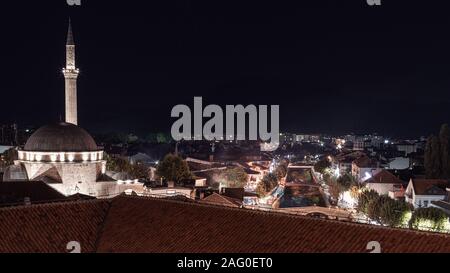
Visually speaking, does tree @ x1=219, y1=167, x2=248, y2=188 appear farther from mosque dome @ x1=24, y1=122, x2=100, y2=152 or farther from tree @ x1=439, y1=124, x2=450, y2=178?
mosque dome @ x1=24, y1=122, x2=100, y2=152

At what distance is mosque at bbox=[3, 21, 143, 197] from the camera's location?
34719mm

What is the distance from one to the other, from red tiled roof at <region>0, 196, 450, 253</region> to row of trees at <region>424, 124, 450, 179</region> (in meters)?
43.5

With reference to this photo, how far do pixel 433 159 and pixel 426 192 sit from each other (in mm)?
12822

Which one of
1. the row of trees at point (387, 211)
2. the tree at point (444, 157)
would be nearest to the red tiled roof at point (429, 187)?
the row of trees at point (387, 211)

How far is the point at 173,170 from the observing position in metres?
51.4

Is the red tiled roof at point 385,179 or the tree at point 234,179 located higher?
the red tiled roof at point 385,179

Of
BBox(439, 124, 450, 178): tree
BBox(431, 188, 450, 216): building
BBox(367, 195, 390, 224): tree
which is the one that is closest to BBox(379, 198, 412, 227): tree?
BBox(367, 195, 390, 224): tree

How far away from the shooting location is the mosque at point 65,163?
114 feet

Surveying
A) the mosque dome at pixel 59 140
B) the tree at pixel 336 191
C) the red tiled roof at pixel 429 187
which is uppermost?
the mosque dome at pixel 59 140

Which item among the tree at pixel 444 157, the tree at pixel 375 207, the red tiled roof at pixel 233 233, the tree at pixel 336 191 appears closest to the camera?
the red tiled roof at pixel 233 233

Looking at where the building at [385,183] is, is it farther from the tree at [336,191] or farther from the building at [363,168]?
the building at [363,168]

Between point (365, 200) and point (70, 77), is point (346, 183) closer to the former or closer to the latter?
point (365, 200)

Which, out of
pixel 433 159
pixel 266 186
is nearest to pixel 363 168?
pixel 433 159

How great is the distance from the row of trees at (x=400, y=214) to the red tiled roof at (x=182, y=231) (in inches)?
699
